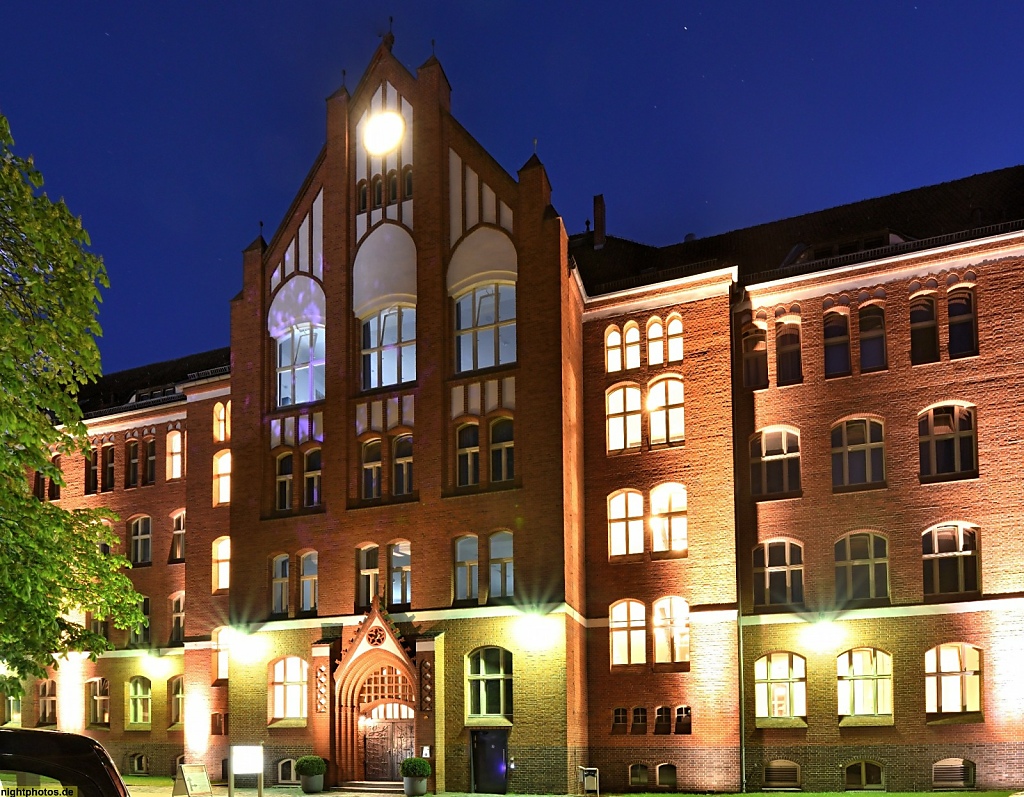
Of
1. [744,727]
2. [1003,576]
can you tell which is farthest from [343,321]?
[1003,576]

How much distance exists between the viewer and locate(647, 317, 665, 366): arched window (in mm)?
38500

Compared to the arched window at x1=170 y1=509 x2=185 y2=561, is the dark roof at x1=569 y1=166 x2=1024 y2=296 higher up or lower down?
higher up

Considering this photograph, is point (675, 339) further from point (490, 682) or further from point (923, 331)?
point (490, 682)

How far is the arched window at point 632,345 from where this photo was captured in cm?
3878

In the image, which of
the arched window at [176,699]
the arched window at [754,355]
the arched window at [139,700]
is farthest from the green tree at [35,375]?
the arched window at [139,700]

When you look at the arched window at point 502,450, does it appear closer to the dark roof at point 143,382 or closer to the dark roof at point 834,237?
the dark roof at point 834,237

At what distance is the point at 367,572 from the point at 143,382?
23.5 metres

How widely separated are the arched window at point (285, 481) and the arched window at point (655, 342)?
1194cm

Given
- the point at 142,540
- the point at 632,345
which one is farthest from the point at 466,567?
the point at 142,540

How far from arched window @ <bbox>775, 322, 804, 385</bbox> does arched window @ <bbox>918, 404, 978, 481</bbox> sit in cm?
392

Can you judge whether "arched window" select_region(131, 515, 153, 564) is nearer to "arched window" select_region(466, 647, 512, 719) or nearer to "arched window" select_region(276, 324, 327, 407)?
"arched window" select_region(276, 324, 327, 407)

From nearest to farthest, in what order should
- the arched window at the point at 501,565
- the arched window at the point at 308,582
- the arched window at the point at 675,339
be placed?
the arched window at the point at 501,565 → the arched window at the point at 675,339 → the arched window at the point at 308,582

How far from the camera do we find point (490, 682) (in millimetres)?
36062

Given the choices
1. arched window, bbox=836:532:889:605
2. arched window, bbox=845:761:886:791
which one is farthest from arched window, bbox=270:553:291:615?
arched window, bbox=845:761:886:791
